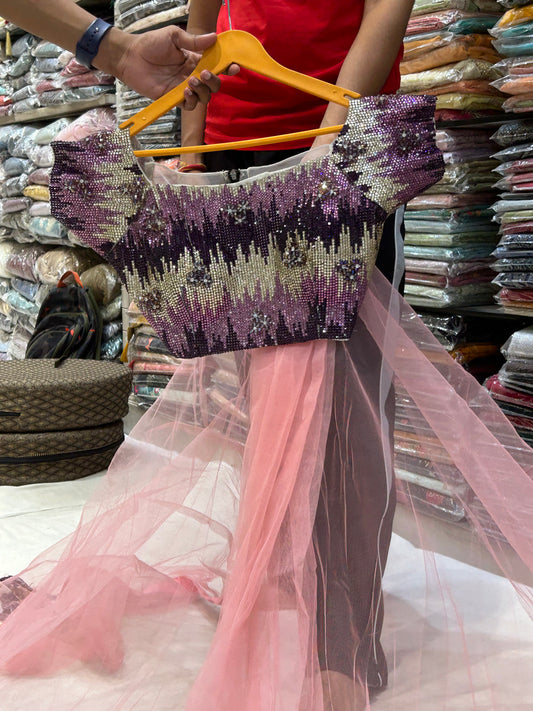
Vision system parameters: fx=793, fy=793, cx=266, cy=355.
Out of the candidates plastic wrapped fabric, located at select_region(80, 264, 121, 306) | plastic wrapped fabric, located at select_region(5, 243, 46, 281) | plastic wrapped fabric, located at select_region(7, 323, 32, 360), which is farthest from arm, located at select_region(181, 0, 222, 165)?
plastic wrapped fabric, located at select_region(7, 323, 32, 360)

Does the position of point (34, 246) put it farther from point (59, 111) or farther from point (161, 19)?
point (161, 19)

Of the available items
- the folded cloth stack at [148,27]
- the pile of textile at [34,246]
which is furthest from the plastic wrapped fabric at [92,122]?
the folded cloth stack at [148,27]

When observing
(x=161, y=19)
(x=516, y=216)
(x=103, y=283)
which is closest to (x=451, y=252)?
(x=516, y=216)

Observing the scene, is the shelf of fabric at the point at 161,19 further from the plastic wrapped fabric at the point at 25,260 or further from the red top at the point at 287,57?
the red top at the point at 287,57

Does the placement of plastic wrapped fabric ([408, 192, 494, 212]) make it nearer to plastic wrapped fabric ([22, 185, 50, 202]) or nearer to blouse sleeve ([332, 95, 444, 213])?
blouse sleeve ([332, 95, 444, 213])

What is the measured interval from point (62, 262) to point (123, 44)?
1.83 m

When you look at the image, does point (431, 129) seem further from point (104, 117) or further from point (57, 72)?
point (57, 72)

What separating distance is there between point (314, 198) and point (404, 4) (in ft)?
0.88

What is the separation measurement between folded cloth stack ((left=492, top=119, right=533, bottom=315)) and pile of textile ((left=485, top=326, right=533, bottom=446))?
74 mm

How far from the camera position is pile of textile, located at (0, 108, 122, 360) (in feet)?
9.07

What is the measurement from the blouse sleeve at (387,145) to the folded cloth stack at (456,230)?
2.69 feet

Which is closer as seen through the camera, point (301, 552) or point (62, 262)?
point (301, 552)

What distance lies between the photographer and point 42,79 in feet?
9.81

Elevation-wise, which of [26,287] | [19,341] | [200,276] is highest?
[200,276]
